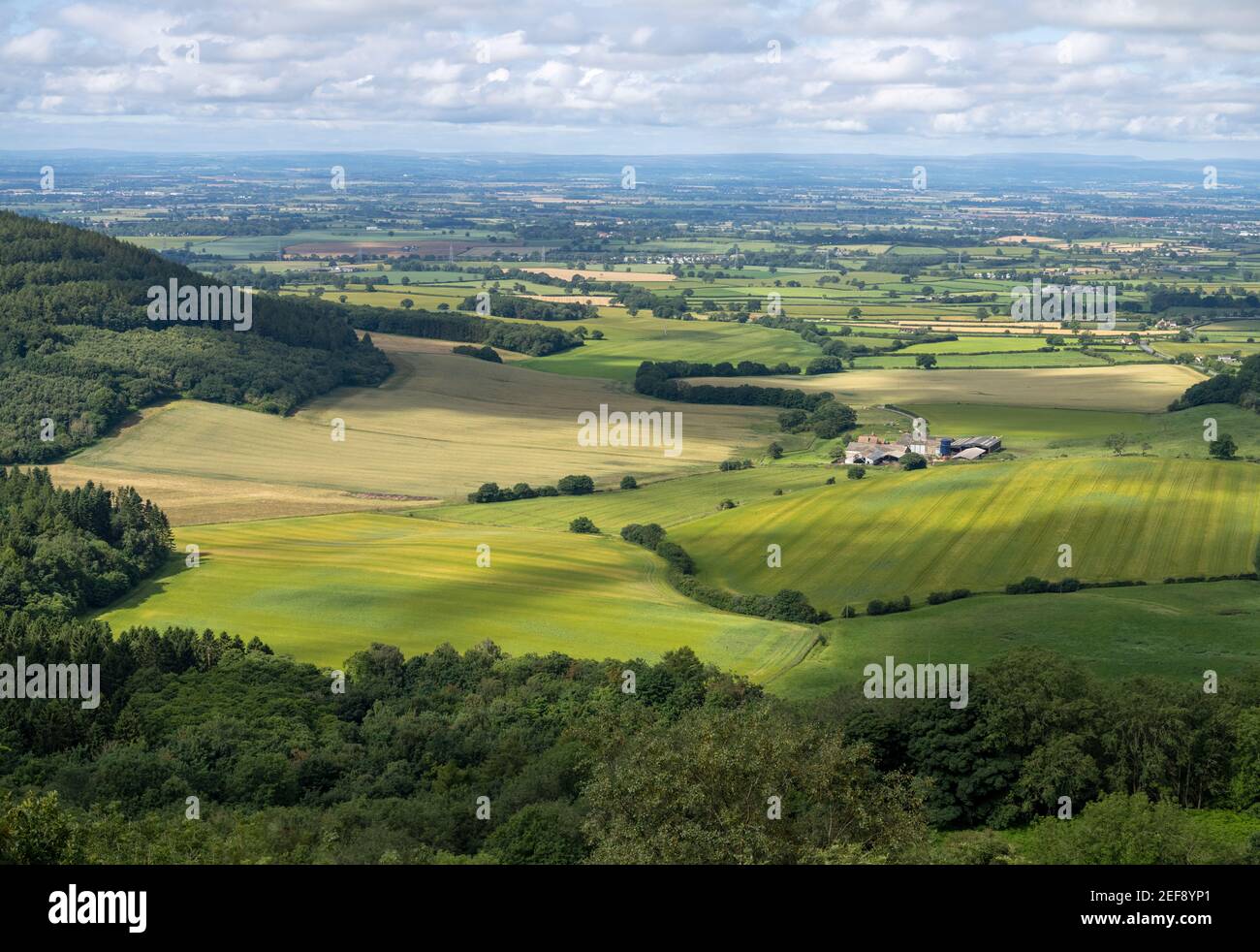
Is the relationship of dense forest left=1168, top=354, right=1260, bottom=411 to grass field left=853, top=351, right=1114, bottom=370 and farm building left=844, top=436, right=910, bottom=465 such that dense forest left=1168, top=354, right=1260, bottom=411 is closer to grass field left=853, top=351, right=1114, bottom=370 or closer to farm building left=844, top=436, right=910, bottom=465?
grass field left=853, top=351, right=1114, bottom=370

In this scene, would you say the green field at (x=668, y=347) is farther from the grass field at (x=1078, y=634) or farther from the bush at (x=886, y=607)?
the grass field at (x=1078, y=634)

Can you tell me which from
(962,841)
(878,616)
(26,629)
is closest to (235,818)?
(962,841)

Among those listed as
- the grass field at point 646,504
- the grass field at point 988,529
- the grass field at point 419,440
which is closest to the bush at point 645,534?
the grass field at point 988,529

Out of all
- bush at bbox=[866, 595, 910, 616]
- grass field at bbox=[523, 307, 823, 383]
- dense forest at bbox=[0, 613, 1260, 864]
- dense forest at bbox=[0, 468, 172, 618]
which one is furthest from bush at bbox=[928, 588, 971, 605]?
grass field at bbox=[523, 307, 823, 383]

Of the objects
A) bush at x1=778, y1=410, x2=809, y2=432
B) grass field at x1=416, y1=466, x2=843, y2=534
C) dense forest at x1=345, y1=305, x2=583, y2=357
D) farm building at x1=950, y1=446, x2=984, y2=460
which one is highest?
dense forest at x1=345, y1=305, x2=583, y2=357

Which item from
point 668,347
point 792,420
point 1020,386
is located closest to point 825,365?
point 668,347

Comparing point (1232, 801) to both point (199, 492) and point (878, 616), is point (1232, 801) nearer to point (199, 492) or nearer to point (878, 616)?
point (878, 616)

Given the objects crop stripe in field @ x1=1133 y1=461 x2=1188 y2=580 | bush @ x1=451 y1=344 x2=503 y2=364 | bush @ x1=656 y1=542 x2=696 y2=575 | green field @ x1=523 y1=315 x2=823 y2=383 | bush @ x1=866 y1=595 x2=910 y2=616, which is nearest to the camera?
bush @ x1=866 y1=595 x2=910 y2=616
